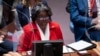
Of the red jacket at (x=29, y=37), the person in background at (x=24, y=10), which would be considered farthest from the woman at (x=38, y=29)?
the person in background at (x=24, y=10)

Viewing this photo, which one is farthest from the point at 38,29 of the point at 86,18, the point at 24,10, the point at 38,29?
the point at 86,18

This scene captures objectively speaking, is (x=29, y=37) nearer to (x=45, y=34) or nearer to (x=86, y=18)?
(x=45, y=34)

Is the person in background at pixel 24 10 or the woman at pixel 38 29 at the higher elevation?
the person in background at pixel 24 10

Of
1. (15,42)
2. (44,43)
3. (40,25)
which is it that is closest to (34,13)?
(40,25)

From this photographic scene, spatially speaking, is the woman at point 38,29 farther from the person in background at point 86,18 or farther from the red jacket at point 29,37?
the person in background at point 86,18

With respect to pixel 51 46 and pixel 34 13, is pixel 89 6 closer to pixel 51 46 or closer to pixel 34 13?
pixel 34 13

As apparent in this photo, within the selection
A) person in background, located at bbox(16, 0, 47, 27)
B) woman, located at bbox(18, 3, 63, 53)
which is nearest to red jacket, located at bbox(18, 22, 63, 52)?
woman, located at bbox(18, 3, 63, 53)

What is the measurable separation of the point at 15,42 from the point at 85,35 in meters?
0.66

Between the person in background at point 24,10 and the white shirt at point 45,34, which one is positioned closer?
the white shirt at point 45,34

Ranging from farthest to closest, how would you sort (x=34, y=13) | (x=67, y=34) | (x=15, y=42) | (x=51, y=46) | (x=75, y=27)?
(x=67, y=34) < (x=75, y=27) < (x=15, y=42) < (x=34, y=13) < (x=51, y=46)

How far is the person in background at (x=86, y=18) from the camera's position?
2.68 metres

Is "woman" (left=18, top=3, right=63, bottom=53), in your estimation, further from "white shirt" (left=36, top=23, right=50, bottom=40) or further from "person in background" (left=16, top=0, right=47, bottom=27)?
"person in background" (left=16, top=0, right=47, bottom=27)

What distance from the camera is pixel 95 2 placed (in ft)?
8.87

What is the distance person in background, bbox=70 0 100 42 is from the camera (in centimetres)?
268
